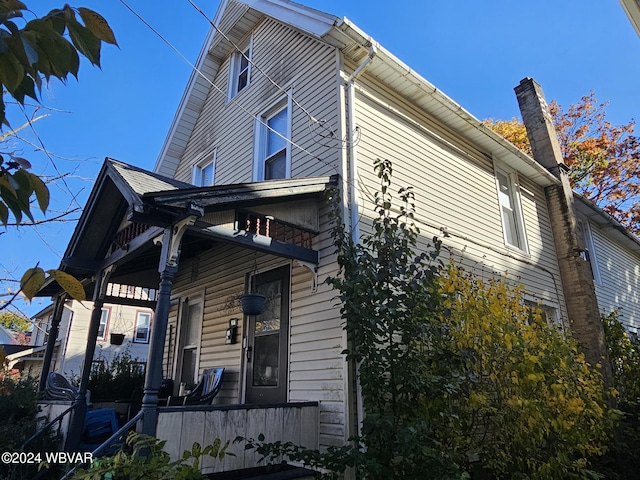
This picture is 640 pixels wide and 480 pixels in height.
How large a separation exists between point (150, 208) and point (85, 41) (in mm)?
3328

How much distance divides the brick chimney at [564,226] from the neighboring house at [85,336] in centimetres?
1593

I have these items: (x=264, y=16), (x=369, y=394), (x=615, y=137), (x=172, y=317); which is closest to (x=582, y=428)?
(x=369, y=394)

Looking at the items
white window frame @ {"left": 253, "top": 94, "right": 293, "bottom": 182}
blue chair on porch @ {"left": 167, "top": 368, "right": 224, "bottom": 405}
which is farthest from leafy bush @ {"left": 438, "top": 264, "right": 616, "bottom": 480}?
white window frame @ {"left": 253, "top": 94, "right": 293, "bottom": 182}

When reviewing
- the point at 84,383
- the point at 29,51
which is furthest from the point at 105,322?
the point at 29,51

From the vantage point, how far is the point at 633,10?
4188 millimetres

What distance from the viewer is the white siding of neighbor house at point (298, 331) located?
535 centimetres

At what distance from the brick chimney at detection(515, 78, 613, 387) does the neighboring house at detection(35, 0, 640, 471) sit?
0.39ft

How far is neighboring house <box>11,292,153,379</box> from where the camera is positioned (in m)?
19.3

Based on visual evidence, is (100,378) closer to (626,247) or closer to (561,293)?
(561,293)

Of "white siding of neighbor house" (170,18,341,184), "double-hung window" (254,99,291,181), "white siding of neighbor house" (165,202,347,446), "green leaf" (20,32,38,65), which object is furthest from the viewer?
"double-hung window" (254,99,291,181)

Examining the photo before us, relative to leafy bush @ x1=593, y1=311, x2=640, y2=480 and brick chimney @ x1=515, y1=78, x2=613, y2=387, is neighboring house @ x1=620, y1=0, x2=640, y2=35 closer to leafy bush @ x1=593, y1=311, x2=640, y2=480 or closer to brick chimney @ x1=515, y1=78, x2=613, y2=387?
leafy bush @ x1=593, y1=311, x2=640, y2=480

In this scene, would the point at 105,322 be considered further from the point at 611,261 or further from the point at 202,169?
the point at 611,261

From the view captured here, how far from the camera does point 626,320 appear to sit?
496 inches

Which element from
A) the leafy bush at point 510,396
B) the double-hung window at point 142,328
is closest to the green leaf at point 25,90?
the leafy bush at point 510,396
